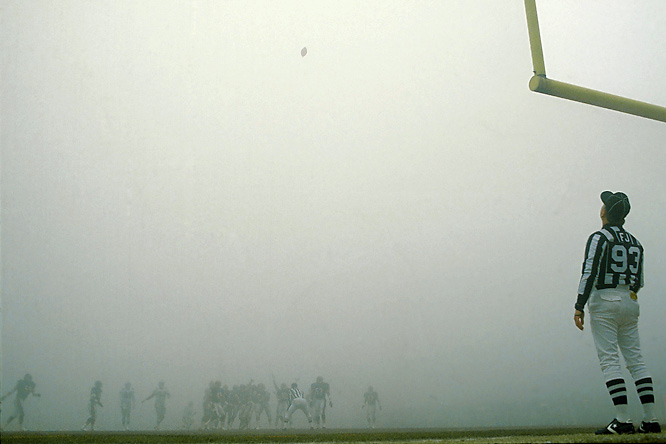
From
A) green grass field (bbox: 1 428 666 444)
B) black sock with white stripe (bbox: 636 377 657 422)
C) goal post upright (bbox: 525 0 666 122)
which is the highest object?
goal post upright (bbox: 525 0 666 122)

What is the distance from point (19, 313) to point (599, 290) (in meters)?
7.24

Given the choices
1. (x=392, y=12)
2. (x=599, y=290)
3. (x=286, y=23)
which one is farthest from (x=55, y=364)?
(x=392, y=12)

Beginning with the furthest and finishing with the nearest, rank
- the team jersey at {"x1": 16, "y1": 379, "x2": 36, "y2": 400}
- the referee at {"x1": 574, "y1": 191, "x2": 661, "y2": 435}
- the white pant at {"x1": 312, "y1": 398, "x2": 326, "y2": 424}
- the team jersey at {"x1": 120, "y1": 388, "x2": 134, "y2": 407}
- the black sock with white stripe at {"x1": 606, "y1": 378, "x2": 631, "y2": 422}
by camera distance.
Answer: the white pant at {"x1": 312, "y1": 398, "x2": 326, "y2": 424}
the team jersey at {"x1": 120, "y1": 388, "x2": 134, "y2": 407}
the team jersey at {"x1": 16, "y1": 379, "x2": 36, "y2": 400}
the referee at {"x1": 574, "y1": 191, "x2": 661, "y2": 435}
the black sock with white stripe at {"x1": 606, "y1": 378, "x2": 631, "y2": 422}

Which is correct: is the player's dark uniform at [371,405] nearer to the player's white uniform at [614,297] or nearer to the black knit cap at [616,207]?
the player's white uniform at [614,297]

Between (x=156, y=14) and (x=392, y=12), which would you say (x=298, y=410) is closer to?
(x=156, y=14)

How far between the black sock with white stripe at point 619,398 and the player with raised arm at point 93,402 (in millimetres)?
6613

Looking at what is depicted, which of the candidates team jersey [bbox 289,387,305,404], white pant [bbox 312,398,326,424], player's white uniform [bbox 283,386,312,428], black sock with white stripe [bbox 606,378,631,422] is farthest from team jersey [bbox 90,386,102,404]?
black sock with white stripe [bbox 606,378,631,422]

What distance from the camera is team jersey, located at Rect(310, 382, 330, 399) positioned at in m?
8.59

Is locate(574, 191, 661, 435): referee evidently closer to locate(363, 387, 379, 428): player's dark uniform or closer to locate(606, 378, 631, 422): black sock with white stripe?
locate(606, 378, 631, 422): black sock with white stripe

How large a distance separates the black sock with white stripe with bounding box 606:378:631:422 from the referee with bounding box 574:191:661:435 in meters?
0.04

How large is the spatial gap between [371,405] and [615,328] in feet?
19.8

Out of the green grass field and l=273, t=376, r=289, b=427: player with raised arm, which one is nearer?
the green grass field

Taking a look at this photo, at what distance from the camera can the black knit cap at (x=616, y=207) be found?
11.4 feet

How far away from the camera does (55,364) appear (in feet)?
22.2
